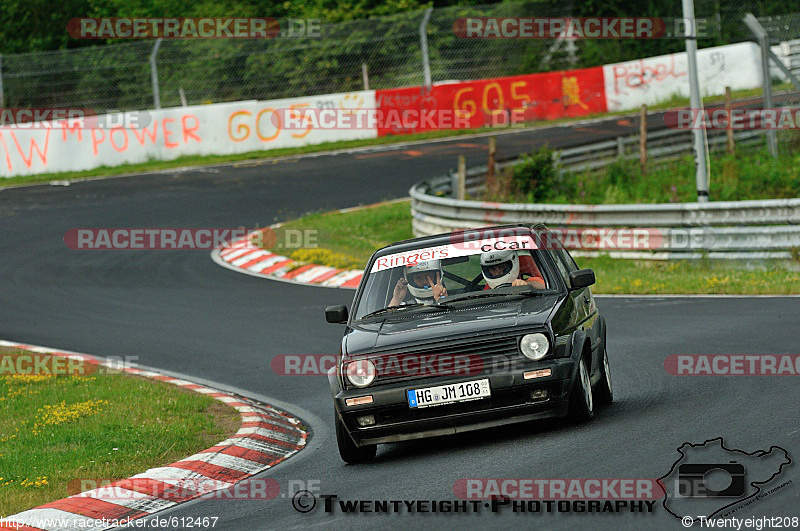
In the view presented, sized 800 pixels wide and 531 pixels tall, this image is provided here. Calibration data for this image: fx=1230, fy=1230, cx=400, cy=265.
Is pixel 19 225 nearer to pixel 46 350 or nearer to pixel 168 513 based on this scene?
pixel 46 350

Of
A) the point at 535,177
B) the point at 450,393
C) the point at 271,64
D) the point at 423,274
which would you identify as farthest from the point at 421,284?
the point at 271,64

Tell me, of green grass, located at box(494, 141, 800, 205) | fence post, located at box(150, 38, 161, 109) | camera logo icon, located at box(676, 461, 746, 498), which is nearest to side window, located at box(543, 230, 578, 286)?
camera logo icon, located at box(676, 461, 746, 498)

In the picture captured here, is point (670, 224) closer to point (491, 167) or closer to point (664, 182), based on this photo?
point (664, 182)

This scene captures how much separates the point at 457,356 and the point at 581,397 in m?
0.89

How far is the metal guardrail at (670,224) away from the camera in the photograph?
1645 cm

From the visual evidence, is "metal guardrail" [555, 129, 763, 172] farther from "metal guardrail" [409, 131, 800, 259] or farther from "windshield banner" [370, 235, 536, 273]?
"windshield banner" [370, 235, 536, 273]

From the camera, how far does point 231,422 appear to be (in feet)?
33.0

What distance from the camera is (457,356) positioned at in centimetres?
787

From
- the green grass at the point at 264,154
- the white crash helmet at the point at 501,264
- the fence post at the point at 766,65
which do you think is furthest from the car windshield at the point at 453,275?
the green grass at the point at 264,154

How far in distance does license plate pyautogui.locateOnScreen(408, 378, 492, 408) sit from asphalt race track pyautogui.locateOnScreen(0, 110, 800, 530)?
37 centimetres

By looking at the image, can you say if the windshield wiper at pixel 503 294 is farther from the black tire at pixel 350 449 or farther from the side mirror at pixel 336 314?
the black tire at pixel 350 449

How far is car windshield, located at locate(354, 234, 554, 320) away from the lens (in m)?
Result: 8.91

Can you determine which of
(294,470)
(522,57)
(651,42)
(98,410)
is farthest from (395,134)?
(294,470)

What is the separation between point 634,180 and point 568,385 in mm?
17169
